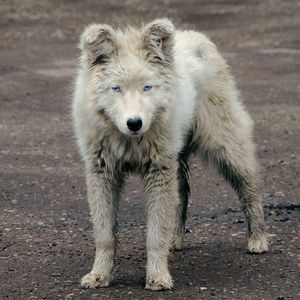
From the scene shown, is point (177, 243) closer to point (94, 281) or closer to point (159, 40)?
point (94, 281)

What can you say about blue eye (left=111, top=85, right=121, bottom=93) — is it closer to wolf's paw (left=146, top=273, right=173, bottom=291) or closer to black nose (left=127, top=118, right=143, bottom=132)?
black nose (left=127, top=118, right=143, bottom=132)

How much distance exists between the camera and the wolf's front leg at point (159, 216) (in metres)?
6.44

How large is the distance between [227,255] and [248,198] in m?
0.50

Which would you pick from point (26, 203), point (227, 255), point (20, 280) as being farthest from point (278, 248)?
point (26, 203)

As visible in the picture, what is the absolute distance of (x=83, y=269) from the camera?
22.8 ft

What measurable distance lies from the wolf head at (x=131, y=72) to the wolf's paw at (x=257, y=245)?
1565 millimetres

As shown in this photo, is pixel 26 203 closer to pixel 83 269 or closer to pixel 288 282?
pixel 83 269

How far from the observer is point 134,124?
6.01 metres

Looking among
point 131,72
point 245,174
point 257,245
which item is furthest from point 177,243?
point 131,72

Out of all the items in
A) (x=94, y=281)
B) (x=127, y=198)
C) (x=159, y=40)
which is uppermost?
(x=159, y=40)

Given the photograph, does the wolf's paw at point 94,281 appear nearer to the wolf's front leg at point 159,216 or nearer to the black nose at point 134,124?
the wolf's front leg at point 159,216

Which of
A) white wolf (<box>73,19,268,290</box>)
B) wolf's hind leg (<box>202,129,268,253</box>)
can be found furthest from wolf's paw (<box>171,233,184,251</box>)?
white wolf (<box>73,19,268,290</box>)

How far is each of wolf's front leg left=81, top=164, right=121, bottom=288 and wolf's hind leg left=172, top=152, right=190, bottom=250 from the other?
1.11m

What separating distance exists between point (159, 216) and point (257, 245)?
1247 millimetres
